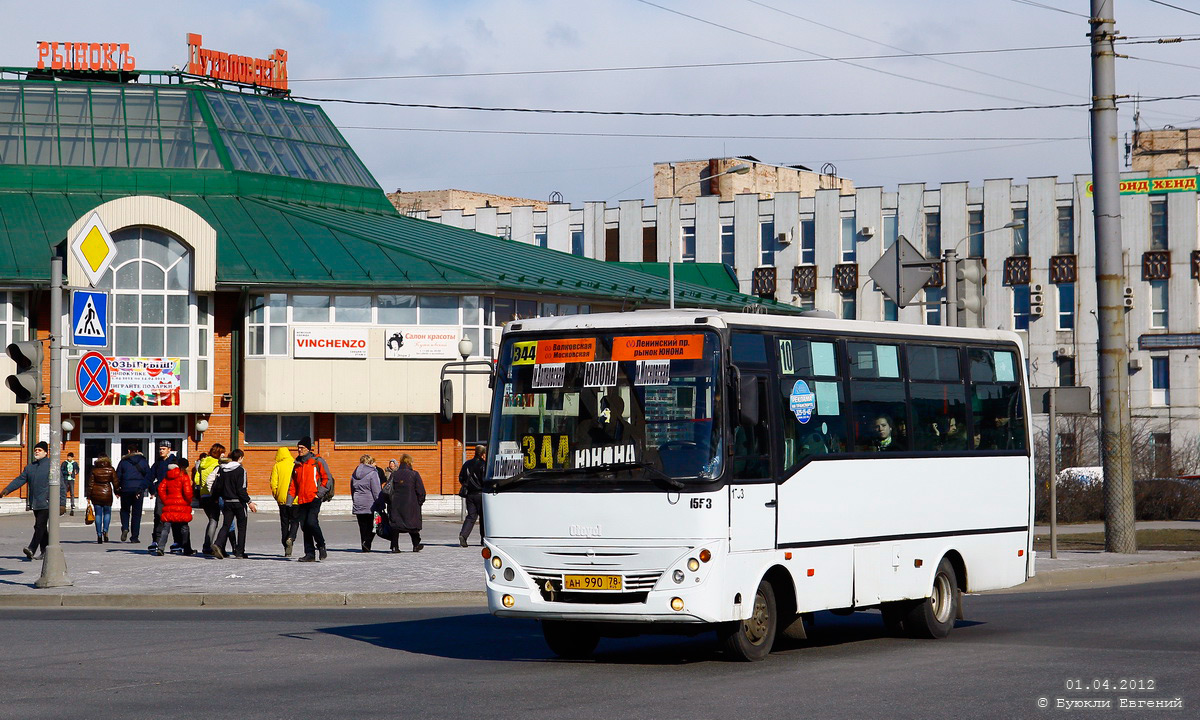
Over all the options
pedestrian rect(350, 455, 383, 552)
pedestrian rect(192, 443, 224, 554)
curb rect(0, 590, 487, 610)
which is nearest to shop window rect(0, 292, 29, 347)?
pedestrian rect(192, 443, 224, 554)

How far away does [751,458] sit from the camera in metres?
12.3

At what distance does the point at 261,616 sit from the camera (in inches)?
668

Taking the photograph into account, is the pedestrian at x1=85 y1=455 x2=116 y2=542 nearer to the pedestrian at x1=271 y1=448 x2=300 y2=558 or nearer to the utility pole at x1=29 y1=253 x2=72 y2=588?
the pedestrian at x1=271 y1=448 x2=300 y2=558

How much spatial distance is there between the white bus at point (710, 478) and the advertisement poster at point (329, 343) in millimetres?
33574

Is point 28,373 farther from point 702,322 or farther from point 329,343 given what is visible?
point 329,343

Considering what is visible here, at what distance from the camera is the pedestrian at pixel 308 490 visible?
23531mm

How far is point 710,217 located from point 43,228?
3863cm

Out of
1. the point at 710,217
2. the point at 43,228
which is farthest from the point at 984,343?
the point at 710,217

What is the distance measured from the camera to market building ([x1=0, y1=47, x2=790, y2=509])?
4531 centimetres

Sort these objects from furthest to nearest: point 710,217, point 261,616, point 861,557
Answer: point 710,217 < point 261,616 < point 861,557

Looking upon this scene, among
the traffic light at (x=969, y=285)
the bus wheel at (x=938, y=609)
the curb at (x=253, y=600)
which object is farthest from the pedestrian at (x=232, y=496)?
the bus wheel at (x=938, y=609)

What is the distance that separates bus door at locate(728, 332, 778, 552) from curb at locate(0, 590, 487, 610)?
6.79m

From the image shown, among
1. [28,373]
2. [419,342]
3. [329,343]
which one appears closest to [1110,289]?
[28,373]

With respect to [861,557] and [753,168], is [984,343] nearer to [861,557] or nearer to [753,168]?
[861,557]
